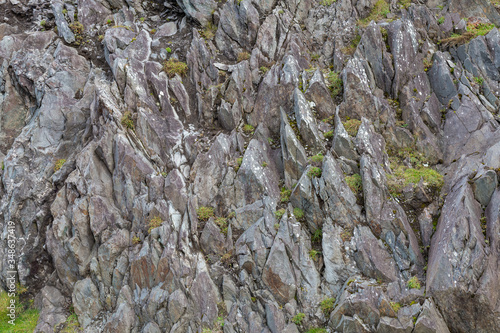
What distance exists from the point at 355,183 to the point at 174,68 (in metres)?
12.9

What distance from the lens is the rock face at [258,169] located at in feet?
44.3

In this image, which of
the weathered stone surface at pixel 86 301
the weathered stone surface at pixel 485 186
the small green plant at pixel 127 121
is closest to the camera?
the weathered stone surface at pixel 485 186

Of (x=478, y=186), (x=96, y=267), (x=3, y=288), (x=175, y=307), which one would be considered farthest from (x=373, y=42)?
(x=3, y=288)

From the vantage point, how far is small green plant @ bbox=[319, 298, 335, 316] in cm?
A: 1351

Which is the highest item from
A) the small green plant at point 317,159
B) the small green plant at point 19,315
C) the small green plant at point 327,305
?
the small green plant at point 317,159

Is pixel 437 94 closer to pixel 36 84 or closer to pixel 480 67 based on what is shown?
pixel 480 67

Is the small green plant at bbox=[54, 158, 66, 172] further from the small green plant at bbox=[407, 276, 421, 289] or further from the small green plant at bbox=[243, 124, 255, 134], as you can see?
the small green plant at bbox=[407, 276, 421, 289]

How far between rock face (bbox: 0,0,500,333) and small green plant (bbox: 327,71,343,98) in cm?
14

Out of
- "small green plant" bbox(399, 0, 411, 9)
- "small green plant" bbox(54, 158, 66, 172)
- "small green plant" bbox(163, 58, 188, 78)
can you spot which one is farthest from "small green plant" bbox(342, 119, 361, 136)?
"small green plant" bbox(54, 158, 66, 172)

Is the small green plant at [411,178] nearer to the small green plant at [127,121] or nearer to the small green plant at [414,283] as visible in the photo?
the small green plant at [414,283]

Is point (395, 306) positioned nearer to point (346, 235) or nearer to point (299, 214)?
point (346, 235)

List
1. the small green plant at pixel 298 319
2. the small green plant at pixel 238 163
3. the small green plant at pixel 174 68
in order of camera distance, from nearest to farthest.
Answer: the small green plant at pixel 298 319
the small green plant at pixel 238 163
the small green plant at pixel 174 68

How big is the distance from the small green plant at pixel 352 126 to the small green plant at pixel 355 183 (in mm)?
2601

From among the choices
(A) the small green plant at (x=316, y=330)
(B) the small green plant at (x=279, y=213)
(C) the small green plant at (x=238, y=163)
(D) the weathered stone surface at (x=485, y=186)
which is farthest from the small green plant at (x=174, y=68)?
(D) the weathered stone surface at (x=485, y=186)
